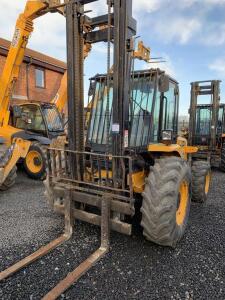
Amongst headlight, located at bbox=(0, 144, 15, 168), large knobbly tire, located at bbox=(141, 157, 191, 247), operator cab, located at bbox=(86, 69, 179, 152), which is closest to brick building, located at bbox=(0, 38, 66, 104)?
headlight, located at bbox=(0, 144, 15, 168)

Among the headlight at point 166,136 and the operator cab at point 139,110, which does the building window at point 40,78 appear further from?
the headlight at point 166,136

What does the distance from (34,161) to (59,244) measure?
166 inches

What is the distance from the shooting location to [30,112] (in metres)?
7.89

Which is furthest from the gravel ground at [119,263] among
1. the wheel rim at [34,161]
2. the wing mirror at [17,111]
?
the wing mirror at [17,111]

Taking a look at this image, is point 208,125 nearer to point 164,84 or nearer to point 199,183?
point 199,183

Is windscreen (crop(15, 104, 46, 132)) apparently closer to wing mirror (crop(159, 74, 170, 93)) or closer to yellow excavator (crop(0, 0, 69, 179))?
yellow excavator (crop(0, 0, 69, 179))

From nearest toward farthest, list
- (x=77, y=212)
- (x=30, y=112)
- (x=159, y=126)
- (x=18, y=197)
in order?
1. (x=77, y=212)
2. (x=159, y=126)
3. (x=18, y=197)
4. (x=30, y=112)

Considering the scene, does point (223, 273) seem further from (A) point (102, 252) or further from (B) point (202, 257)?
(A) point (102, 252)

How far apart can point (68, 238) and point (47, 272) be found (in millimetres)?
725

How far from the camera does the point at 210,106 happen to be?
30.1 ft

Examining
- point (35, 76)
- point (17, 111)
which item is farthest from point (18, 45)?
point (35, 76)

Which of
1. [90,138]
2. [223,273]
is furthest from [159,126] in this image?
[223,273]

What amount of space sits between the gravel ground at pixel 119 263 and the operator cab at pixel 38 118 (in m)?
3.82

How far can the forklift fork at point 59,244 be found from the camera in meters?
2.52
